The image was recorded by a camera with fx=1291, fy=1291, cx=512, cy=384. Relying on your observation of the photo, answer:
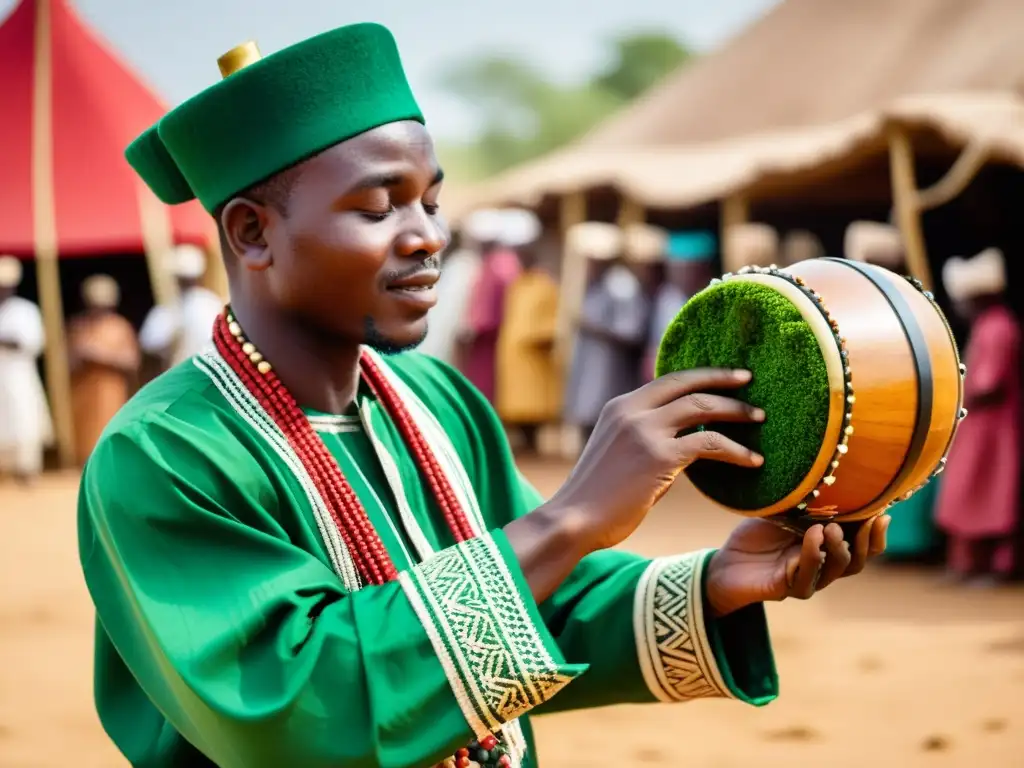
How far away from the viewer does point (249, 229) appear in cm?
210

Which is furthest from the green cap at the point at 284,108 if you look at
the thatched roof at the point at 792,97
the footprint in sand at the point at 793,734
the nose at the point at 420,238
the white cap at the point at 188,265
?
the white cap at the point at 188,265

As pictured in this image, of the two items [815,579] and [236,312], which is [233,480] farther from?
[815,579]

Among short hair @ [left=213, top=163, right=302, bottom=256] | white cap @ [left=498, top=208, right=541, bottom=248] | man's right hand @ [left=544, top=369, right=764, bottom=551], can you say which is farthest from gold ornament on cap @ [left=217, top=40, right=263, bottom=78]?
white cap @ [left=498, top=208, right=541, bottom=248]

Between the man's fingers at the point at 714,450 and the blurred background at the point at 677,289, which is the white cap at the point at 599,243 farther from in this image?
the man's fingers at the point at 714,450

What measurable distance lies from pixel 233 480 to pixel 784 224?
12.5 meters

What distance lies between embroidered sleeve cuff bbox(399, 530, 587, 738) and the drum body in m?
0.45

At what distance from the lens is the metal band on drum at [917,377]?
1989mm

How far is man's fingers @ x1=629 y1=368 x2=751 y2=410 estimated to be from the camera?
6.29 ft

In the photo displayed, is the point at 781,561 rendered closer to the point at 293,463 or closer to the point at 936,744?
the point at 293,463

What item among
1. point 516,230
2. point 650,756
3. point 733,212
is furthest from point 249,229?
point 516,230

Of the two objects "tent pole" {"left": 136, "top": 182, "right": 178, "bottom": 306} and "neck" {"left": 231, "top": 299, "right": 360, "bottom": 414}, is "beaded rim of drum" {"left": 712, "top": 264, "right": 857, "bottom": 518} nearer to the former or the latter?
"neck" {"left": 231, "top": 299, "right": 360, "bottom": 414}

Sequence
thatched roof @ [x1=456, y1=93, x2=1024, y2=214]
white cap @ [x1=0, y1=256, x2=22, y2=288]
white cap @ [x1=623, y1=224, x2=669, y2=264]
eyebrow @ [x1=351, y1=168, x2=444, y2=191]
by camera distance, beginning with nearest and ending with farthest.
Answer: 1. eyebrow @ [x1=351, y1=168, x2=444, y2=191]
2. thatched roof @ [x1=456, y1=93, x2=1024, y2=214]
3. white cap @ [x1=0, y1=256, x2=22, y2=288]
4. white cap @ [x1=623, y1=224, x2=669, y2=264]

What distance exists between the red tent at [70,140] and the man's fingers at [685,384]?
1288 centimetres

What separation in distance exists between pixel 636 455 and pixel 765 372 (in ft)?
0.88
